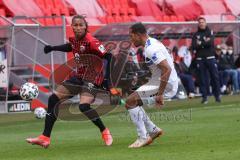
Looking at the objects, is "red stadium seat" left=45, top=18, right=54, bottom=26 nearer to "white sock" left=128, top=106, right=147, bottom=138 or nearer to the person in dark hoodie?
the person in dark hoodie

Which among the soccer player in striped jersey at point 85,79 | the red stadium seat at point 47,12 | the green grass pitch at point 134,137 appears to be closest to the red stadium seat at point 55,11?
the red stadium seat at point 47,12

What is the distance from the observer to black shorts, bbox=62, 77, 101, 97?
13.3 m

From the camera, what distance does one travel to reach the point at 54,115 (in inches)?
526

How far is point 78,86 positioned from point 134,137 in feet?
5.66

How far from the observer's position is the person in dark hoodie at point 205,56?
23953 mm

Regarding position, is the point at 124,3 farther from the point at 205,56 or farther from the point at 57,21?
the point at 205,56

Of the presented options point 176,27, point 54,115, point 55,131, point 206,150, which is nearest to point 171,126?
point 55,131

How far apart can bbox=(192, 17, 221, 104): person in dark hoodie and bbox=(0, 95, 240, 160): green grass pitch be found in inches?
83.6

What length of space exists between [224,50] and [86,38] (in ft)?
60.3

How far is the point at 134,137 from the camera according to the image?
14555 mm

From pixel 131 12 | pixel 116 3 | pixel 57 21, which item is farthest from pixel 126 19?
pixel 57 21

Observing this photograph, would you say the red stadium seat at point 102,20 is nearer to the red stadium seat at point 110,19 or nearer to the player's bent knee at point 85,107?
the red stadium seat at point 110,19

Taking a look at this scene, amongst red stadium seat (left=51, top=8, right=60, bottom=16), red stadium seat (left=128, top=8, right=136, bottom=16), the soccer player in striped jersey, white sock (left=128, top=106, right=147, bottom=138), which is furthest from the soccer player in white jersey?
red stadium seat (left=128, top=8, right=136, bottom=16)

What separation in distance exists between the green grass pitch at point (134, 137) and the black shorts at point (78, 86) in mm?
857
